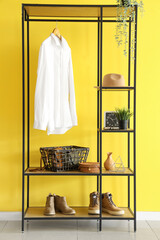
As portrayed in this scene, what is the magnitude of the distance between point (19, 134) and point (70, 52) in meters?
1.08

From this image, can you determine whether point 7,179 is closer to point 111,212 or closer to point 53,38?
point 111,212

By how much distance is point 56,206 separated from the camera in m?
3.48

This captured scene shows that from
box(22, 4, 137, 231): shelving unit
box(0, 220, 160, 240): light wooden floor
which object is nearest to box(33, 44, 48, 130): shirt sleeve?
box(22, 4, 137, 231): shelving unit

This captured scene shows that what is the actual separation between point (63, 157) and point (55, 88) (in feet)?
2.30

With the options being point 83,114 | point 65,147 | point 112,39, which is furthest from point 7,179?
point 112,39

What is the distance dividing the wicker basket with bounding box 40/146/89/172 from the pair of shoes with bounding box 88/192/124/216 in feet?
1.22

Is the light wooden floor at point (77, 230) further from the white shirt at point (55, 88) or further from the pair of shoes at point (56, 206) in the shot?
the white shirt at point (55, 88)

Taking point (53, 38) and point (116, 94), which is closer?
point (53, 38)
